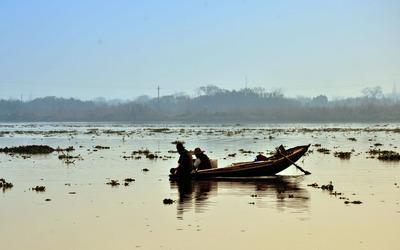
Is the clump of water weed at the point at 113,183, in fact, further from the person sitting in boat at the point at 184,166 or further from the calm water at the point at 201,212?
the person sitting in boat at the point at 184,166

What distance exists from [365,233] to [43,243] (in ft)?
26.4

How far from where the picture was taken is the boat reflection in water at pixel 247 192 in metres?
21.6

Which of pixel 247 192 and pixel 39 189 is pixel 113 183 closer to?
pixel 39 189

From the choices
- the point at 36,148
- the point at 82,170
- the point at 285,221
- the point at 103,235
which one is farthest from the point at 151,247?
the point at 36,148

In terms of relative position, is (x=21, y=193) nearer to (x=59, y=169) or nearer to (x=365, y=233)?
(x=59, y=169)

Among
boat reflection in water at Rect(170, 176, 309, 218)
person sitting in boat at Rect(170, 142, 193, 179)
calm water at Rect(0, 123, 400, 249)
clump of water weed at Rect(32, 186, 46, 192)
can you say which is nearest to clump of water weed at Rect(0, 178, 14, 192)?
calm water at Rect(0, 123, 400, 249)

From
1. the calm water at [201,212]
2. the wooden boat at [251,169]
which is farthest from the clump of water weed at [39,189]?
the wooden boat at [251,169]

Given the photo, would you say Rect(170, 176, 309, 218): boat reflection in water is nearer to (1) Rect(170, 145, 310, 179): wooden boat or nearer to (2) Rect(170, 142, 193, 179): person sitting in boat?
(1) Rect(170, 145, 310, 179): wooden boat

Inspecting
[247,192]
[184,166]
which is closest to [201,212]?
[247,192]

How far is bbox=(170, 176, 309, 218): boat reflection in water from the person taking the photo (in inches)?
850

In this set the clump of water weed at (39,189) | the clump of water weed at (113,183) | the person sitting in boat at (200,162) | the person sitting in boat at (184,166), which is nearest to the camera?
the clump of water weed at (39,189)

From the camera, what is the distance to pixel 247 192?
25.2 metres

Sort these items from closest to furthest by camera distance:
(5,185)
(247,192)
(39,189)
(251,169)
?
1. (247,192)
2. (39,189)
3. (5,185)
4. (251,169)

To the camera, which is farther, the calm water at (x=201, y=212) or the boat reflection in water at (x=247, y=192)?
the boat reflection in water at (x=247, y=192)
